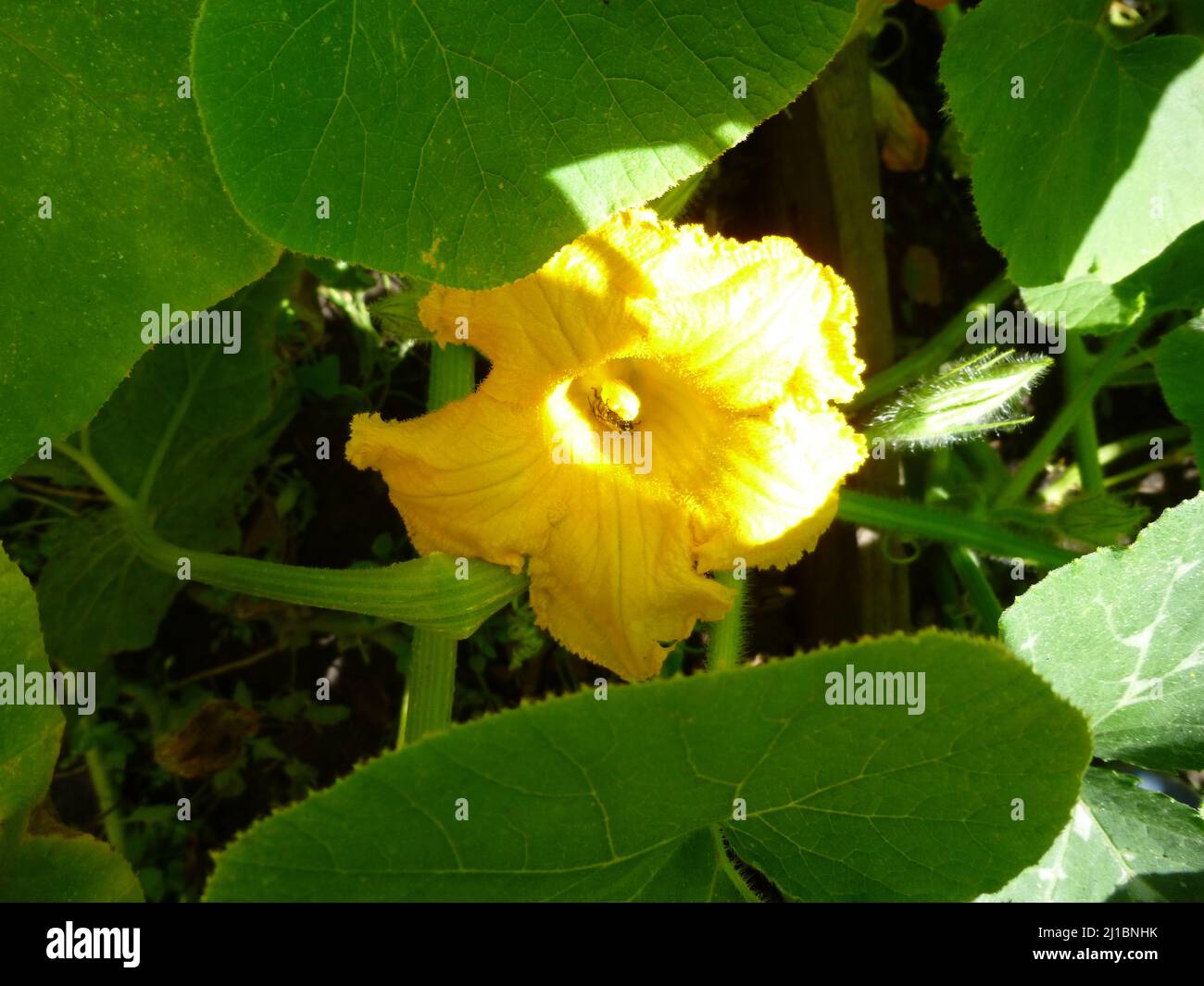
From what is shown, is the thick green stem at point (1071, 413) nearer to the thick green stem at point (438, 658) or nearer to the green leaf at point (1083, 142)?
the green leaf at point (1083, 142)

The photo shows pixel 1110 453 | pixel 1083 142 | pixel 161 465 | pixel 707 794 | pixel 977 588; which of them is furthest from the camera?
pixel 1110 453

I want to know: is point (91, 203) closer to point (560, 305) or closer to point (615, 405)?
point (560, 305)

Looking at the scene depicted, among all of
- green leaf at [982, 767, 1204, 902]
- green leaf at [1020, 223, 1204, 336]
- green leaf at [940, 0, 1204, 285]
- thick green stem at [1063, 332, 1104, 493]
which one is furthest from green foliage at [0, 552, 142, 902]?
thick green stem at [1063, 332, 1104, 493]

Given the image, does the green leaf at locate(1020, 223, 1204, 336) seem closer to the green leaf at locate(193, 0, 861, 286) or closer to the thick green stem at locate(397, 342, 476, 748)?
the green leaf at locate(193, 0, 861, 286)

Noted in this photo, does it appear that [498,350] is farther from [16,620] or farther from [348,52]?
[16,620]

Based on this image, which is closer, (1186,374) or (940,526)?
(1186,374)

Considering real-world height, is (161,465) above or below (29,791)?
above

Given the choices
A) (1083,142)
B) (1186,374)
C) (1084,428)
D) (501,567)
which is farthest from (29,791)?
(1084,428)
